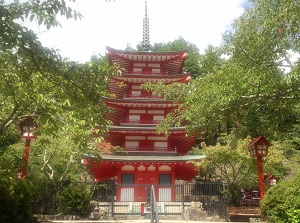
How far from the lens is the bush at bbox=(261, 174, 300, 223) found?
319 inches

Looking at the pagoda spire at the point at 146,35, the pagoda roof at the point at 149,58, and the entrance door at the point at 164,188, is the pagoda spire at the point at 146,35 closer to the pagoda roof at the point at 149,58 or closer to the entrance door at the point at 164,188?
the pagoda roof at the point at 149,58

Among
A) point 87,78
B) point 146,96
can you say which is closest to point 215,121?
point 87,78

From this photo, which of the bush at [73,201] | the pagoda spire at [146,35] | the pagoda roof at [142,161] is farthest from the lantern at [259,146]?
the pagoda spire at [146,35]

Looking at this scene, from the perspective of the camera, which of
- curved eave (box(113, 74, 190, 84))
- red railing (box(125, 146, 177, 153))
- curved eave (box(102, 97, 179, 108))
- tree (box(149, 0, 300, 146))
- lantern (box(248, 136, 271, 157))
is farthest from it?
curved eave (box(113, 74, 190, 84))

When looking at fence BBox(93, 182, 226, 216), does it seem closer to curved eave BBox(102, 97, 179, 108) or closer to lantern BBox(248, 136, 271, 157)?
curved eave BBox(102, 97, 179, 108)

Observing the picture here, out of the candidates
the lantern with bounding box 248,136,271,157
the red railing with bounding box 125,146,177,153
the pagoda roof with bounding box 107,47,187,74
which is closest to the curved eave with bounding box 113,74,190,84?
the pagoda roof with bounding box 107,47,187,74

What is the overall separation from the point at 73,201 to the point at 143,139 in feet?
27.6

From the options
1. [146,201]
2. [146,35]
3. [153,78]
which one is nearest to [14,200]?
[146,201]

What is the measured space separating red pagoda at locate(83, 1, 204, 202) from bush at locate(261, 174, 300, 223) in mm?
10415

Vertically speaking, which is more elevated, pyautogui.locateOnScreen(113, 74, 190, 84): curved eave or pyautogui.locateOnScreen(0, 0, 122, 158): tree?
pyautogui.locateOnScreen(113, 74, 190, 84): curved eave

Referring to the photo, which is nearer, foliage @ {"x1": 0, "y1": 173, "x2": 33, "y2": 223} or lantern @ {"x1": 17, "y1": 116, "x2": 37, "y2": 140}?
foliage @ {"x1": 0, "y1": 173, "x2": 33, "y2": 223}

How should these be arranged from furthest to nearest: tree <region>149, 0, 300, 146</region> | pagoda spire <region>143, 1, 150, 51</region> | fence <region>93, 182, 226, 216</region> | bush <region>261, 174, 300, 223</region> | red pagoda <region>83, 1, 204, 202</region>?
pagoda spire <region>143, 1, 150, 51</region>
red pagoda <region>83, 1, 204, 202</region>
fence <region>93, 182, 226, 216</region>
tree <region>149, 0, 300, 146</region>
bush <region>261, 174, 300, 223</region>

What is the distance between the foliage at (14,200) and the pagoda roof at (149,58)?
664 inches

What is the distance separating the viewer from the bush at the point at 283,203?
8115 millimetres
